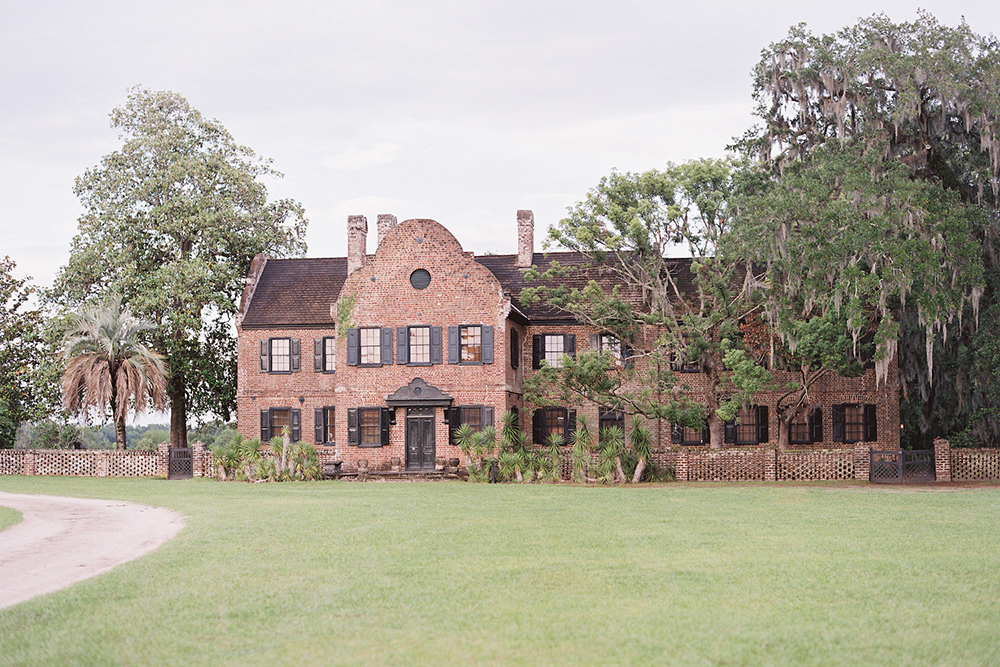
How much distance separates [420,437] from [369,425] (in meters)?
1.83

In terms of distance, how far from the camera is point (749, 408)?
119ft

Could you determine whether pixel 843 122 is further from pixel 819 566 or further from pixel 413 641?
pixel 413 641

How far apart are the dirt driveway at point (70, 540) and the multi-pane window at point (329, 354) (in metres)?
A: 14.7

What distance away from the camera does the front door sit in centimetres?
3416

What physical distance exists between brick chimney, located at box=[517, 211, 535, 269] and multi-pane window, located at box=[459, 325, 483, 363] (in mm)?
4907

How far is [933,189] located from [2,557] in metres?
25.3

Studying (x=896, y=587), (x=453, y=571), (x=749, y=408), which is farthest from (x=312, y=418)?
(x=896, y=587)

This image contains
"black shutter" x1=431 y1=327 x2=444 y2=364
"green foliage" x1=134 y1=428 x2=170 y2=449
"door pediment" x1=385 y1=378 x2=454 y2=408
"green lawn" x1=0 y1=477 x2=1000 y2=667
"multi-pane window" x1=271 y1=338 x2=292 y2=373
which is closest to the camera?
"green lawn" x1=0 y1=477 x2=1000 y2=667

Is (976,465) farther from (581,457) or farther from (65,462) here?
(65,462)

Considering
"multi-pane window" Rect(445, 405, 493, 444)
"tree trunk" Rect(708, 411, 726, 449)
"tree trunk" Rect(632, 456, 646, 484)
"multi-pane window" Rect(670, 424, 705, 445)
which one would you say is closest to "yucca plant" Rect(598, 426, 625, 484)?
"tree trunk" Rect(632, 456, 646, 484)

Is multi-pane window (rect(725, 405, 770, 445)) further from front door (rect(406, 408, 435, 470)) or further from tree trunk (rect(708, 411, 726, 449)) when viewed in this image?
front door (rect(406, 408, 435, 470))

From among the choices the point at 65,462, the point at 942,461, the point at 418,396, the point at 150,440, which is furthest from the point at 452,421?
the point at 150,440

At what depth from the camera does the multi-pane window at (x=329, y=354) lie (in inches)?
1473

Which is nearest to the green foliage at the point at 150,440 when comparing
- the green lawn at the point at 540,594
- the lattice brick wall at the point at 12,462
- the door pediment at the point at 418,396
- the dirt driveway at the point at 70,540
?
the lattice brick wall at the point at 12,462
